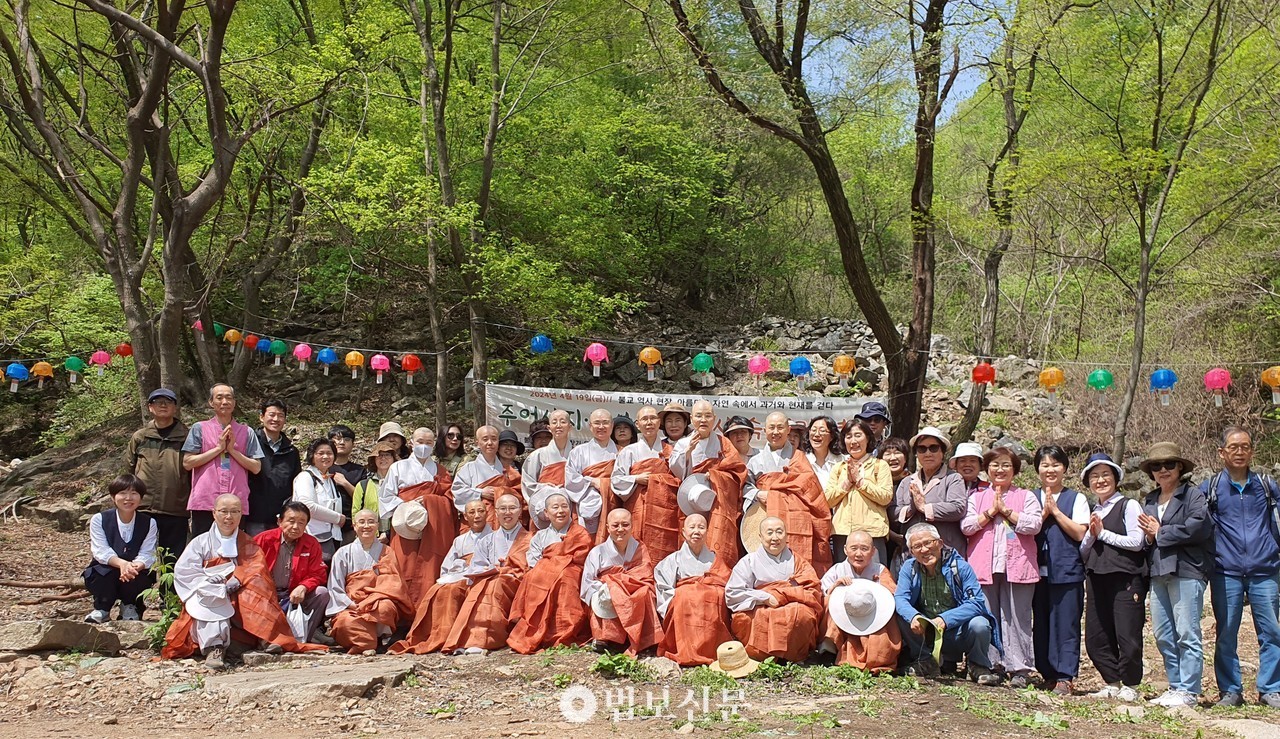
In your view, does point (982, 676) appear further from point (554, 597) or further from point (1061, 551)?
point (554, 597)

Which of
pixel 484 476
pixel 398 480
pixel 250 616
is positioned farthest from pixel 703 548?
pixel 250 616

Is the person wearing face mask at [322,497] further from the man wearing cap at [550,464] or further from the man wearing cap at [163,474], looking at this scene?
the man wearing cap at [550,464]

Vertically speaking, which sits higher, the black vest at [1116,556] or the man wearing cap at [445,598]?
the black vest at [1116,556]

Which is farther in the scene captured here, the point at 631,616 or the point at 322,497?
the point at 322,497

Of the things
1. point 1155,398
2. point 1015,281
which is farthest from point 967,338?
point 1155,398

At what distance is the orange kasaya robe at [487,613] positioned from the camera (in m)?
6.14

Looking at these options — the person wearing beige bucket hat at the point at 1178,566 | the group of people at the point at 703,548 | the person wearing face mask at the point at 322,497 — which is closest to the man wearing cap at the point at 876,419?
the group of people at the point at 703,548

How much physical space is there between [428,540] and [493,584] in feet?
2.46

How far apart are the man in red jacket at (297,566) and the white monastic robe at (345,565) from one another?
5 cm

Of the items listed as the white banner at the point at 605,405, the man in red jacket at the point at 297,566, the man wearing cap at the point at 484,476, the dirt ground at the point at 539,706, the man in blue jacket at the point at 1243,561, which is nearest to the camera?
the dirt ground at the point at 539,706

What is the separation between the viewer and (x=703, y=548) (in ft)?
19.7

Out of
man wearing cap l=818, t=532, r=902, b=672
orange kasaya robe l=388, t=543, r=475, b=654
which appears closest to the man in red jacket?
orange kasaya robe l=388, t=543, r=475, b=654

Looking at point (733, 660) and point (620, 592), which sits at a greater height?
point (620, 592)

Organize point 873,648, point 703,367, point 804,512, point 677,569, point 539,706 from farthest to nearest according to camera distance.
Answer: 1. point 703,367
2. point 804,512
3. point 677,569
4. point 873,648
5. point 539,706
